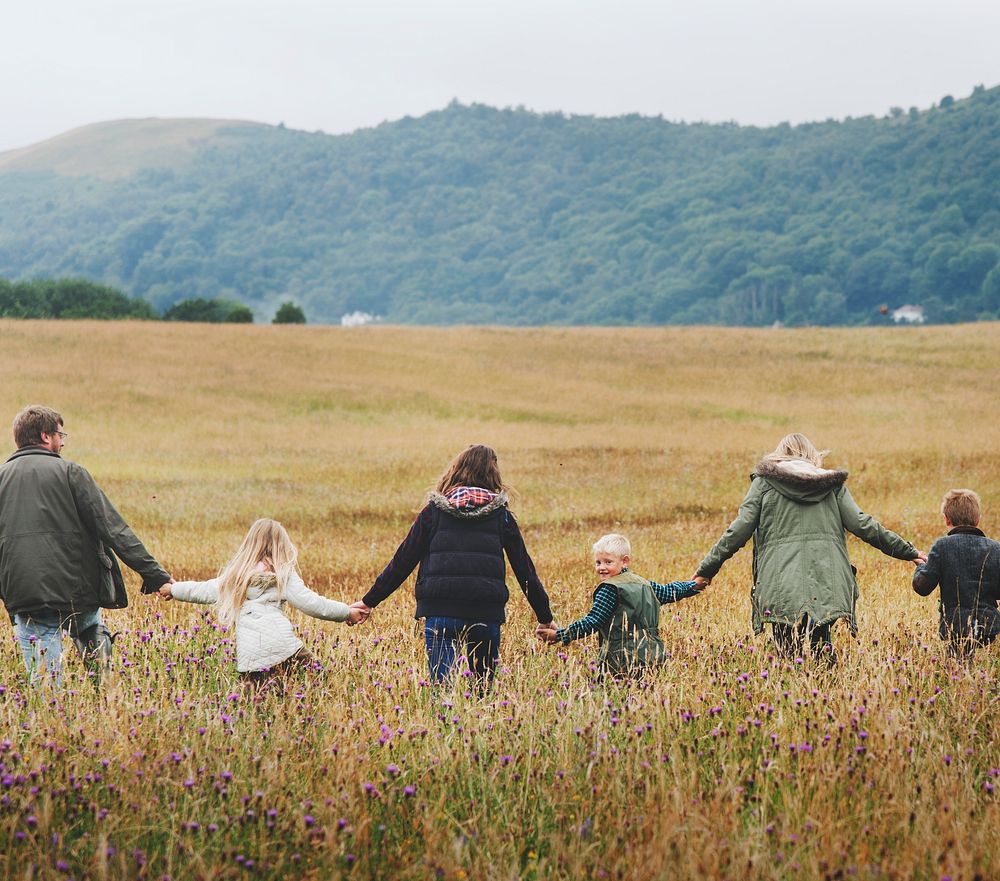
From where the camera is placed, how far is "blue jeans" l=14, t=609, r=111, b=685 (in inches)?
234

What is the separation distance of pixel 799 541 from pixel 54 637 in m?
4.47

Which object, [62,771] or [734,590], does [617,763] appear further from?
[734,590]

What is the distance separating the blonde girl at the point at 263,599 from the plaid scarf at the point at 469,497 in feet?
3.06

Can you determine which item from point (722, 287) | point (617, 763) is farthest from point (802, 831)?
point (722, 287)

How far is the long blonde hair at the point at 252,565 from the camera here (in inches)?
225

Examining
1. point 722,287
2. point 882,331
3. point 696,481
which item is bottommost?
point 696,481

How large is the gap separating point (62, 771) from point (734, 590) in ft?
23.9

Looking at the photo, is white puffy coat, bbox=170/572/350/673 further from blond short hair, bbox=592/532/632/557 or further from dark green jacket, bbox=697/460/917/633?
dark green jacket, bbox=697/460/917/633

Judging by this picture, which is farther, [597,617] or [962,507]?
[962,507]

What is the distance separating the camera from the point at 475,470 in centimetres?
602

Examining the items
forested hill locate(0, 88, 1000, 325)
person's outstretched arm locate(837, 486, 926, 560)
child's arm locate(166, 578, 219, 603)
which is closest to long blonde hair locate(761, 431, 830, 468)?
person's outstretched arm locate(837, 486, 926, 560)

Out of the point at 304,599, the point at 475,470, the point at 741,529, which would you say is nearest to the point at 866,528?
the point at 741,529

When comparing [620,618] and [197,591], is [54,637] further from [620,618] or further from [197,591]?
[620,618]

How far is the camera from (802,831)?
12.7 feet
